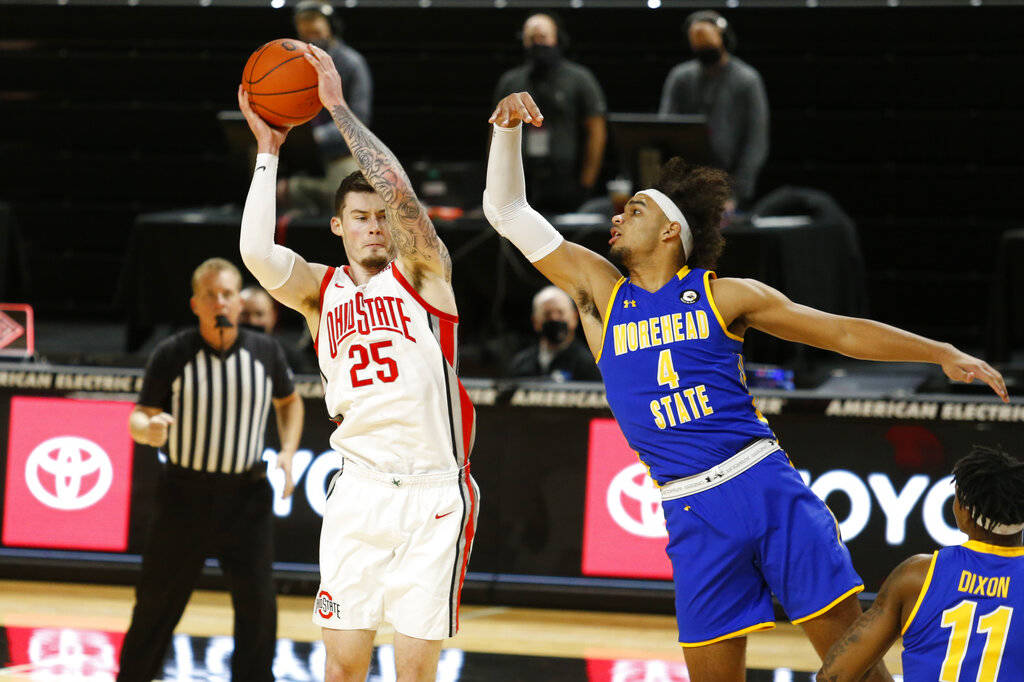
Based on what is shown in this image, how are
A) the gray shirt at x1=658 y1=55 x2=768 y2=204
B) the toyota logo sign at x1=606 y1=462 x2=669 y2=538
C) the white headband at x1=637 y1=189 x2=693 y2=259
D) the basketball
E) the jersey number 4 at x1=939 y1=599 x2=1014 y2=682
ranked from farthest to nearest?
the gray shirt at x1=658 y1=55 x2=768 y2=204, the toyota logo sign at x1=606 y1=462 x2=669 y2=538, the basketball, the white headband at x1=637 y1=189 x2=693 y2=259, the jersey number 4 at x1=939 y1=599 x2=1014 y2=682

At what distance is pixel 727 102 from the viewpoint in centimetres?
972

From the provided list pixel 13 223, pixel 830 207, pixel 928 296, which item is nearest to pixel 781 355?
pixel 830 207

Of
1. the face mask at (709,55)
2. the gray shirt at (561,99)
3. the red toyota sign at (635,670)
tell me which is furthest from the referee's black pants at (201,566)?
the face mask at (709,55)

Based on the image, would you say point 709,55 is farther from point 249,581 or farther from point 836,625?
point 836,625

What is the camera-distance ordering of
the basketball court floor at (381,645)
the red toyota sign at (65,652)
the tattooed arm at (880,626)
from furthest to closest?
the basketball court floor at (381,645), the red toyota sign at (65,652), the tattooed arm at (880,626)

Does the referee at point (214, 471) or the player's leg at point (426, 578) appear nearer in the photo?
the player's leg at point (426, 578)

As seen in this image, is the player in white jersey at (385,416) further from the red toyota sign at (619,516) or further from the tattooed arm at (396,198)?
the red toyota sign at (619,516)

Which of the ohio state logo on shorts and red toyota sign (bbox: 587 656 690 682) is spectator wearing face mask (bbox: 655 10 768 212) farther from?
the ohio state logo on shorts

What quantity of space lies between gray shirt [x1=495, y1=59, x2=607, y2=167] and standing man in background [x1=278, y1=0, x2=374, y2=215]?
38.5 inches

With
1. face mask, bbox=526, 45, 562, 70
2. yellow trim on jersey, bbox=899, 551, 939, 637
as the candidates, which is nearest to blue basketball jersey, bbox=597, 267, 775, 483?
yellow trim on jersey, bbox=899, 551, 939, 637

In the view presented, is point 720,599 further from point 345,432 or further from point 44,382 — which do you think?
point 44,382

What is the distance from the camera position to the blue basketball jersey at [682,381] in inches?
175

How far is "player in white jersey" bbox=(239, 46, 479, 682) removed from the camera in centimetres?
446

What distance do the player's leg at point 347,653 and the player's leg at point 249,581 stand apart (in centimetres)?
161
